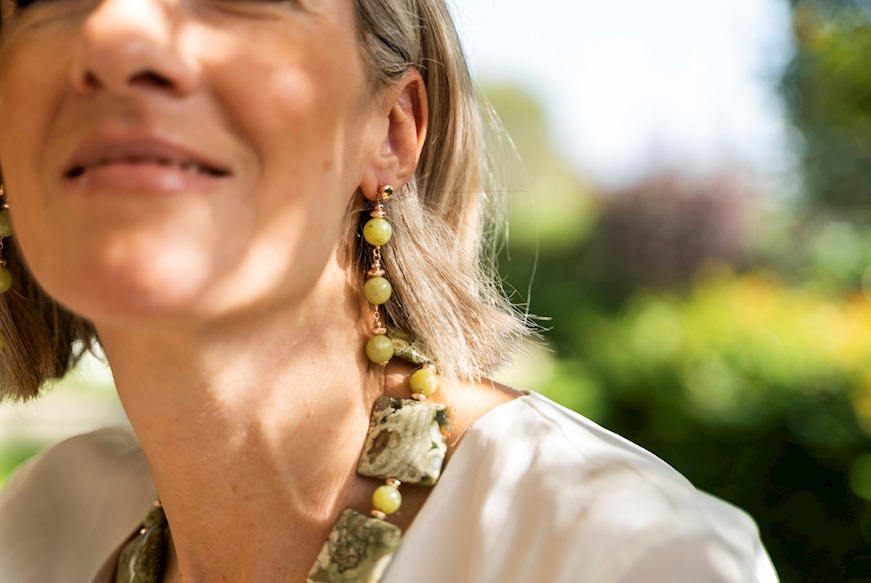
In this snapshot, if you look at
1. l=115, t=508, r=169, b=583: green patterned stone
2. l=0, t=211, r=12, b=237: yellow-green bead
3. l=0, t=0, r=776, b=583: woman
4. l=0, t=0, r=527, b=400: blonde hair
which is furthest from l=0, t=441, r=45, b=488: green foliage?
l=0, t=0, r=776, b=583: woman

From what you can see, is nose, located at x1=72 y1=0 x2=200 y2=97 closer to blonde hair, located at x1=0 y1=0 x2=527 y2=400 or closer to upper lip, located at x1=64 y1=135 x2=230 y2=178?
upper lip, located at x1=64 y1=135 x2=230 y2=178

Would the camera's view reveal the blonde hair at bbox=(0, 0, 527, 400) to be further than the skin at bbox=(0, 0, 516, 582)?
Yes

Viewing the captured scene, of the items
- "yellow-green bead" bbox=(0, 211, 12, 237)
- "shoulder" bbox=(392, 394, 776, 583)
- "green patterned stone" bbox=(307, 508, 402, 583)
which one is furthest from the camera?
"yellow-green bead" bbox=(0, 211, 12, 237)

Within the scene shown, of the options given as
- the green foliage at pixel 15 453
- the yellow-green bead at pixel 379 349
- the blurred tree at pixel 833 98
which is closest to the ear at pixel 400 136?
the yellow-green bead at pixel 379 349

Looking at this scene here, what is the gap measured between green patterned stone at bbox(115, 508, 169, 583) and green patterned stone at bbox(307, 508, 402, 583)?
1.80ft

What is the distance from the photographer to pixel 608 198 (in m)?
17.0

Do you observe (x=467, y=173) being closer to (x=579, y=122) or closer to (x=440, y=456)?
(x=440, y=456)

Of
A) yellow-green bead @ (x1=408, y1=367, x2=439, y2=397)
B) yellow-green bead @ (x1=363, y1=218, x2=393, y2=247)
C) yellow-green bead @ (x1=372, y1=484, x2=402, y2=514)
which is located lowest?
yellow-green bead @ (x1=372, y1=484, x2=402, y2=514)

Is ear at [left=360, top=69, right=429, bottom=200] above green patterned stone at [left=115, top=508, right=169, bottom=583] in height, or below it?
above

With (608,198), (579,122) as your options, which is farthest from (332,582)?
(579,122)

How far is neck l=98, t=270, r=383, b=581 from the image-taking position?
1.73 metres

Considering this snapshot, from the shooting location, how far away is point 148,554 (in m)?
2.13

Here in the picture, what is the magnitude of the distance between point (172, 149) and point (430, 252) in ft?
2.19

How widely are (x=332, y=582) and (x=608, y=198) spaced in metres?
15.7
